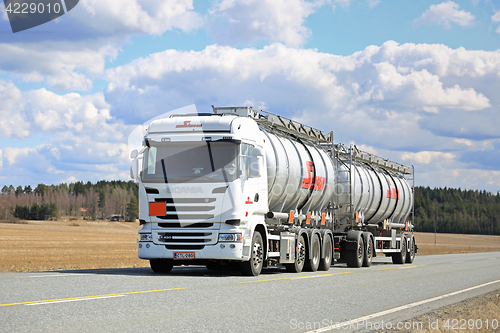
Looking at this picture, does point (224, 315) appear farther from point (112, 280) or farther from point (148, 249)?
point (148, 249)

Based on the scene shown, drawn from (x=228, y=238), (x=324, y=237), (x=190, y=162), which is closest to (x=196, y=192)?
(x=190, y=162)

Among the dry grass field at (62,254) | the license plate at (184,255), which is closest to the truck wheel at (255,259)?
the license plate at (184,255)

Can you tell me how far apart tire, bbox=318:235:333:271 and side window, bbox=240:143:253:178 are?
6428 mm

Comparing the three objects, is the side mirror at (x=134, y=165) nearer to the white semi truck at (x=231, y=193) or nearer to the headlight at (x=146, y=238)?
the white semi truck at (x=231, y=193)

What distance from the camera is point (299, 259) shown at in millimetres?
17672

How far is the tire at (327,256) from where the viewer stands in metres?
19.5

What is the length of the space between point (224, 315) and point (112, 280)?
4607mm

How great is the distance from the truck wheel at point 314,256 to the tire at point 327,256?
45 cm

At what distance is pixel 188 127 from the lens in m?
14.5

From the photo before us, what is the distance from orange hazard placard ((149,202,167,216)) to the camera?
1388 centimetres

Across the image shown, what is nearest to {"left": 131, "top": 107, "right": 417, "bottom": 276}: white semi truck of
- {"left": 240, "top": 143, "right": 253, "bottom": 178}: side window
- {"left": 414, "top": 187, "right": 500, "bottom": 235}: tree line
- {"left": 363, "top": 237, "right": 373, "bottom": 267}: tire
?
{"left": 240, "top": 143, "right": 253, "bottom": 178}: side window

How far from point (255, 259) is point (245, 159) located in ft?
8.58

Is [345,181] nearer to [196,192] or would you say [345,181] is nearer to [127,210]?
[196,192]

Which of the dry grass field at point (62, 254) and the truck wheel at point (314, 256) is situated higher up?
the truck wheel at point (314, 256)
